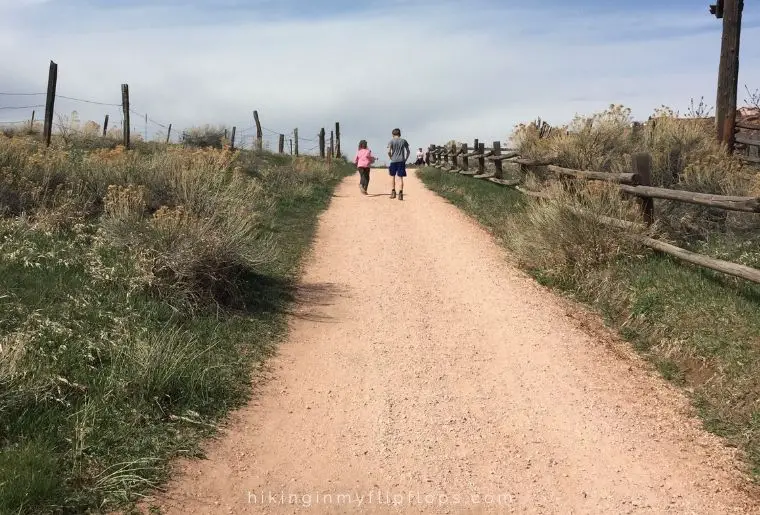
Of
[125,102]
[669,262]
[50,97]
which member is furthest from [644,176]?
[125,102]

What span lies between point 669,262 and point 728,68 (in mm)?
8255

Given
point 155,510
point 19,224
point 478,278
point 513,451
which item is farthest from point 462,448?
point 19,224

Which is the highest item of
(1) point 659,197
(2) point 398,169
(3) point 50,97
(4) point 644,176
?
(3) point 50,97

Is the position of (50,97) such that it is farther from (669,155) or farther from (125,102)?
(669,155)

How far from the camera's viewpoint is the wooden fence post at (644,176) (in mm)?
8297

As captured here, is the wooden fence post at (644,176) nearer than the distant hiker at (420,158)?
Yes

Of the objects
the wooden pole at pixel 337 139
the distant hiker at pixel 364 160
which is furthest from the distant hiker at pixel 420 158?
the distant hiker at pixel 364 160

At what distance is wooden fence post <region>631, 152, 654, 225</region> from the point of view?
327 inches

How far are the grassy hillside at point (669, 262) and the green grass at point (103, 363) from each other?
3740 millimetres

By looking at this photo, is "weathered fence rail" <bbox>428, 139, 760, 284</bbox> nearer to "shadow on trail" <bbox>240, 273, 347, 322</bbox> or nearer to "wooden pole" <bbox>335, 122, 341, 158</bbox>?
"shadow on trail" <bbox>240, 273, 347, 322</bbox>

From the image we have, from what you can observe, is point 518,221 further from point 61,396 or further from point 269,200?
point 61,396

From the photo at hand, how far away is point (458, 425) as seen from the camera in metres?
4.79

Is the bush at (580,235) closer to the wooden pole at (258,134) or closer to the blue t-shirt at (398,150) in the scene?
the blue t-shirt at (398,150)

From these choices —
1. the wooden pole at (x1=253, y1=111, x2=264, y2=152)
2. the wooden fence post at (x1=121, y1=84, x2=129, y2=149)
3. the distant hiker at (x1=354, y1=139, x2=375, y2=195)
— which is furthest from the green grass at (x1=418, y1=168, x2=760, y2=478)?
the wooden pole at (x1=253, y1=111, x2=264, y2=152)
